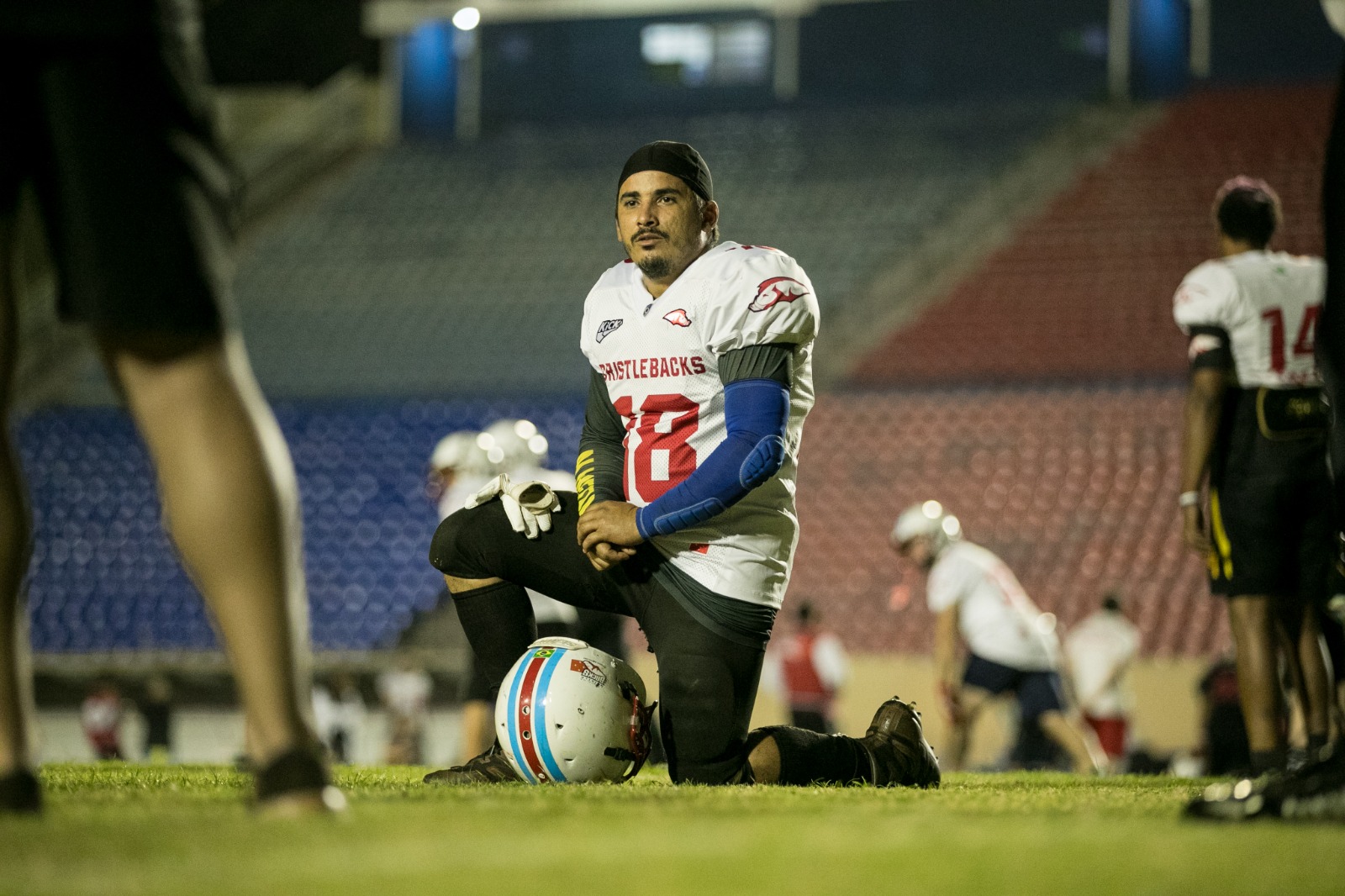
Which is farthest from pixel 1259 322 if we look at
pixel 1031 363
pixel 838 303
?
pixel 838 303

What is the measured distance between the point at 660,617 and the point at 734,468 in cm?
45

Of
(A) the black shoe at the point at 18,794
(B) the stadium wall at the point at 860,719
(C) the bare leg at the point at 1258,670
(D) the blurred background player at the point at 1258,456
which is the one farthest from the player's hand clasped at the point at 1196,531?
(B) the stadium wall at the point at 860,719

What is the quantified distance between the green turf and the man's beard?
60.2 inches

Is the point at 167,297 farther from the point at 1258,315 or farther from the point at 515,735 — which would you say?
the point at 1258,315

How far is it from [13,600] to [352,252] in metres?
18.4

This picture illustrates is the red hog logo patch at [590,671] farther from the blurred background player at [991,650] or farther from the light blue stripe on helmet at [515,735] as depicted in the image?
the blurred background player at [991,650]

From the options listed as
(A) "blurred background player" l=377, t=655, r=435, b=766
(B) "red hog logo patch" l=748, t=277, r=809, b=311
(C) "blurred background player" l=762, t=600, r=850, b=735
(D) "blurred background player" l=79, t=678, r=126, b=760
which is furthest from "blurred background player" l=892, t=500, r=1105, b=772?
(D) "blurred background player" l=79, t=678, r=126, b=760

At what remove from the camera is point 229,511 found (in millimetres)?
2156

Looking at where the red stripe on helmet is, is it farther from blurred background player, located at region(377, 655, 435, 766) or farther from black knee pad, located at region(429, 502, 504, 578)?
blurred background player, located at region(377, 655, 435, 766)

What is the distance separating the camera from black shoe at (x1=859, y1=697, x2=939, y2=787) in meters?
3.81

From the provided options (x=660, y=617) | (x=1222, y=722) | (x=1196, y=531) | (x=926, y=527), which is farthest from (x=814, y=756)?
(x=1222, y=722)

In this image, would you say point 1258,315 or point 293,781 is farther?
point 1258,315

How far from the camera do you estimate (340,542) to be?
1599 cm

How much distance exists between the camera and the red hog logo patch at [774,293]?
3.66 m
